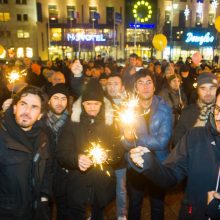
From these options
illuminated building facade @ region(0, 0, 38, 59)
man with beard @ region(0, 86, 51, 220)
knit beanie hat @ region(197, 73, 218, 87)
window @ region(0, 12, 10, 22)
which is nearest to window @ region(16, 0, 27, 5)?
illuminated building facade @ region(0, 0, 38, 59)

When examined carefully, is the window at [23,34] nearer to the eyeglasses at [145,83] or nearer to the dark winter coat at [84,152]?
the eyeglasses at [145,83]

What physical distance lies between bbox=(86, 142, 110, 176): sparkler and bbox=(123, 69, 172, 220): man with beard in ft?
1.47

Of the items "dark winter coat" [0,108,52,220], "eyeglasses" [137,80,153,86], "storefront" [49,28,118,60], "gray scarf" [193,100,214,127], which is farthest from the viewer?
"storefront" [49,28,118,60]

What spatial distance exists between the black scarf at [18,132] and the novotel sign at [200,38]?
41467mm

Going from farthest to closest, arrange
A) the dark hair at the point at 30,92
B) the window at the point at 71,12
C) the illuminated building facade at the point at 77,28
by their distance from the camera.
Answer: the window at the point at 71,12 → the illuminated building facade at the point at 77,28 → the dark hair at the point at 30,92

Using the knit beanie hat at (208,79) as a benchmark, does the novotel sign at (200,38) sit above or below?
above

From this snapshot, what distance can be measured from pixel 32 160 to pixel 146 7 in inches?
307

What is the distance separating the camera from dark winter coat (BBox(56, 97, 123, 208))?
357 centimetres

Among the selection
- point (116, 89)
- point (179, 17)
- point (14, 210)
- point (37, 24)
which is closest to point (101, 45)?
point (37, 24)

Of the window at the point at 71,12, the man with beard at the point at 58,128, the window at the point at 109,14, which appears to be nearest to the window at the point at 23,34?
the window at the point at 71,12

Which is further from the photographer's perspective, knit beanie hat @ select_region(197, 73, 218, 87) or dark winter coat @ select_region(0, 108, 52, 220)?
knit beanie hat @ select_region(197, 73, 218, 87)

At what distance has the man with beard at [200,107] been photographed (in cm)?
415

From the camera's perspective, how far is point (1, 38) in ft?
144

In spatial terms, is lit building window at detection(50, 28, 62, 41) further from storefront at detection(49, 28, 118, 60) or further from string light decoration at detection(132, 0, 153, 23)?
string light decoration at detection(132, 0, 153, 23)
